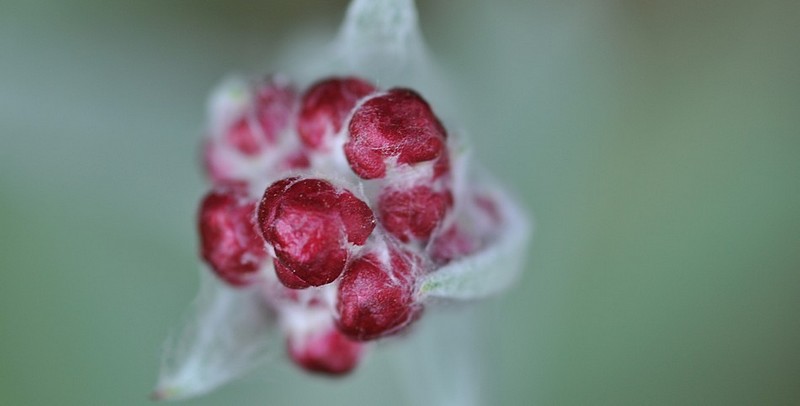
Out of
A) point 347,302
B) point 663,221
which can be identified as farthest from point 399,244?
point 663,221

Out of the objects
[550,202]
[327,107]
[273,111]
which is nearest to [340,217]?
[327,107]

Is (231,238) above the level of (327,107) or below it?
below

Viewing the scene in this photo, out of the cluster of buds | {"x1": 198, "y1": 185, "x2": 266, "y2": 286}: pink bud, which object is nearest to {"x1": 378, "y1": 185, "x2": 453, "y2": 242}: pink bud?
the cluster of buds

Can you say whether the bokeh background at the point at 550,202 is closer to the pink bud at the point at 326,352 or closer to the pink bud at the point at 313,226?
the pink bud at the point at 326,352

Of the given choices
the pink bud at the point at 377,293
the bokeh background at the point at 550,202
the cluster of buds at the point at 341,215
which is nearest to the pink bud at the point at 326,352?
the cluster of buds at the point at 341,215

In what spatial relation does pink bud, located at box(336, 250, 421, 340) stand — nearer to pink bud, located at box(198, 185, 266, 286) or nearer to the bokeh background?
pink bud, located at box(198, 185, 266, 286)

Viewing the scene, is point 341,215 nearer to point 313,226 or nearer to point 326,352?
point 313,226
